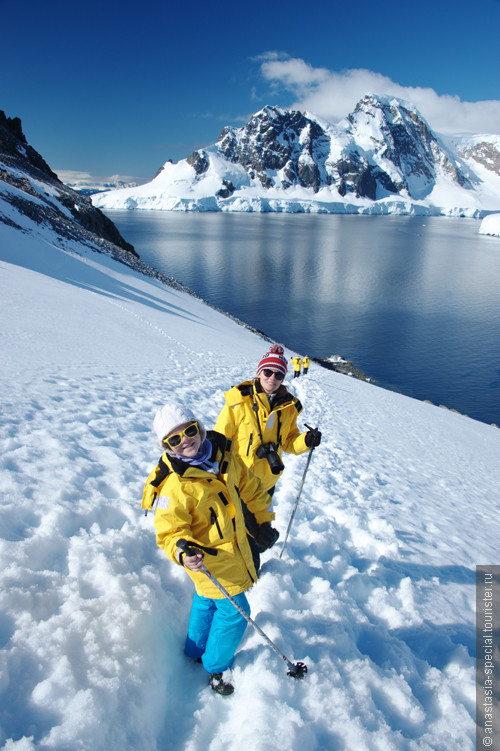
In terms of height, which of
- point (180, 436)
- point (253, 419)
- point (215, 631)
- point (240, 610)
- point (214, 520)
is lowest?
point (215, 631)

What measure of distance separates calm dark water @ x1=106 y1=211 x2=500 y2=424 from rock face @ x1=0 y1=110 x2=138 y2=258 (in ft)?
40.9

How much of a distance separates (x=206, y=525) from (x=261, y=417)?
132cm

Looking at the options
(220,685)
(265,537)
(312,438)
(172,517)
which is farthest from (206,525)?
(312,438)

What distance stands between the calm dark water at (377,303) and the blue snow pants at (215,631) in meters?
20.3

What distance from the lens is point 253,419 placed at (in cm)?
370

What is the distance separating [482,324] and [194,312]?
25.8 metres

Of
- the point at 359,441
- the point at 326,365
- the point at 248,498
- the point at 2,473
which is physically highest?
the point at 248,498

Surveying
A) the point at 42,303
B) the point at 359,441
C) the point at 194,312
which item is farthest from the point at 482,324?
the point at 42,303

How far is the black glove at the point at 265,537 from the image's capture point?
122 inches

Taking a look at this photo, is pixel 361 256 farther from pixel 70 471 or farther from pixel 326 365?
pixel 70 471

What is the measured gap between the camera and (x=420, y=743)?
2664 millimetres

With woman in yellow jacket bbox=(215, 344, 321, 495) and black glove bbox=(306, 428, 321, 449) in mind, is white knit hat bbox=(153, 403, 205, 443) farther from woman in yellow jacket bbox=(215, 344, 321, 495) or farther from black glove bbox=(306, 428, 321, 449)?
black glove bbox=(306, 428, 321, 449)

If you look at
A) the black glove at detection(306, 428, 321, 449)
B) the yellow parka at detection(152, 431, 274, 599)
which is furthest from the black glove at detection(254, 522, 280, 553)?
the black glove at detection(306, 428, 321, 449)

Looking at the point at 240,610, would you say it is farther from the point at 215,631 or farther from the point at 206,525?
→ the point at 206,525
